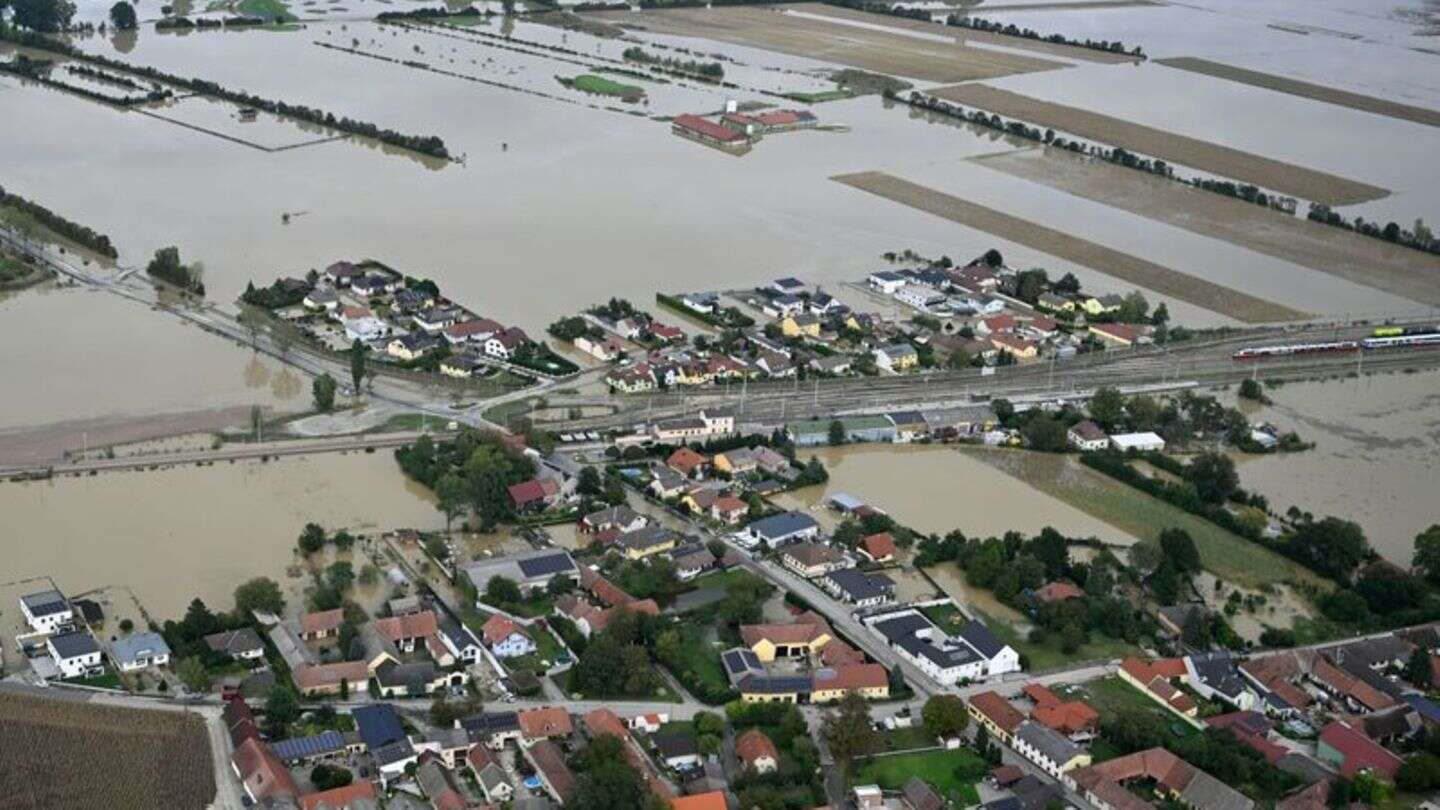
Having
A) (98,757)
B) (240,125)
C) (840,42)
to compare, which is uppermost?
(840,42)

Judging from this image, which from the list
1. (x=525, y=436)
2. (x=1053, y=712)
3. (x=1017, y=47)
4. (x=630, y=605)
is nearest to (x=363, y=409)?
(x=525, y=436)

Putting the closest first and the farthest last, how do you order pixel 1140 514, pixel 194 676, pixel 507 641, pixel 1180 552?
pixel 194 676 → pixel 507 641 → pixel 1180 552 → pixel 1140 514

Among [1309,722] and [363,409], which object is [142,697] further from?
[1309,722]

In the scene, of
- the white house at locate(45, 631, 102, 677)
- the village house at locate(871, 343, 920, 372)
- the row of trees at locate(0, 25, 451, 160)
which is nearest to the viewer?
the white house at locate(45, 631, 102, 677)

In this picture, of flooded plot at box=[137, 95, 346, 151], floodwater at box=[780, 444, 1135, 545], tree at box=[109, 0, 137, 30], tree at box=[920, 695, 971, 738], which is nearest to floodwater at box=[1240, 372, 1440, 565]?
floodwater at box=[780, 444, 1135, 545]

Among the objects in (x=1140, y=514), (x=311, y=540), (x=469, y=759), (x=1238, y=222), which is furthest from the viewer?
(x=1238, y=222)

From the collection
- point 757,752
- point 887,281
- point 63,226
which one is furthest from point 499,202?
point 757,752

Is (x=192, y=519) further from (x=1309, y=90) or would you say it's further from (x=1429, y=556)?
(x=1309, y=90)

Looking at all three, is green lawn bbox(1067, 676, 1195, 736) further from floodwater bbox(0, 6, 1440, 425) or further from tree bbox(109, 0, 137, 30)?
tree bbox(109, 0, 137, 30)
